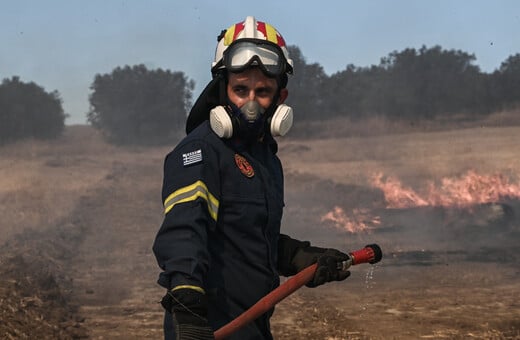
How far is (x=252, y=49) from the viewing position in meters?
3.18

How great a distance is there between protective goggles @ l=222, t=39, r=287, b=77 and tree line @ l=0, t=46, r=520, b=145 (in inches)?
1566

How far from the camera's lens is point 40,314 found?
8375 millimetres

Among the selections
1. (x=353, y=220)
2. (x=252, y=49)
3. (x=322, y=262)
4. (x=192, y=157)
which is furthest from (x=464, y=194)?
(x=192, y=157)

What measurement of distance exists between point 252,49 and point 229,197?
0.68 m

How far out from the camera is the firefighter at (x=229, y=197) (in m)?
2.73

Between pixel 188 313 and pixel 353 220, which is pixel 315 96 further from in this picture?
pixel 188 313

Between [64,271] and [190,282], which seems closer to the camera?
[190,282]

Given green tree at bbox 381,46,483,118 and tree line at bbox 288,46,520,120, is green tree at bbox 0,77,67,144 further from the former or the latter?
green tree at bbox 381,46,483,118

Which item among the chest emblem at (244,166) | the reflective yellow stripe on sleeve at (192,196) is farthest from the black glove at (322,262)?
the reflective yellow stripe on sleeve at (192,196)

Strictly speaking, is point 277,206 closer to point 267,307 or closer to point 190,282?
point 267,307

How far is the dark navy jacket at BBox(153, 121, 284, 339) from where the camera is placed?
2.78 metres

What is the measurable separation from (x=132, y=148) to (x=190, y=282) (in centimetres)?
4575

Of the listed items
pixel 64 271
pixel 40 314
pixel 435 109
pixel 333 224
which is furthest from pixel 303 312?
pixel 435 109

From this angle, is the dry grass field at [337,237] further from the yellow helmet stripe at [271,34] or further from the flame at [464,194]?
the yellow helmet stripe at [271,34]
